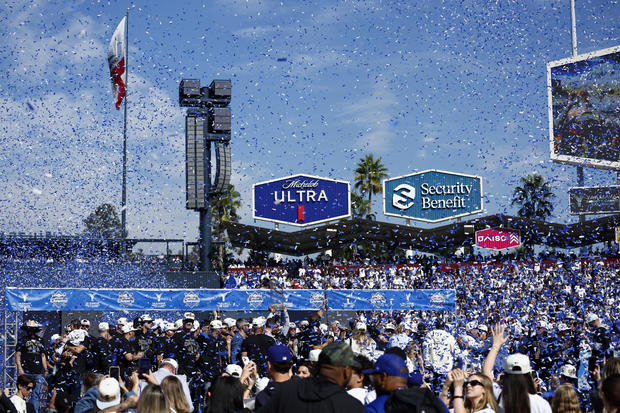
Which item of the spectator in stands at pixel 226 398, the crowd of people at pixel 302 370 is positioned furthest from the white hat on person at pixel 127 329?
the spectator in stands at pixel 226 398

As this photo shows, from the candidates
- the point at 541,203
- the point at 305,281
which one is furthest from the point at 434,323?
the point at 541,203

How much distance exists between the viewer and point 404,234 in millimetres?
38500

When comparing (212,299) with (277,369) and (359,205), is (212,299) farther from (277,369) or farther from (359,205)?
(359,205)

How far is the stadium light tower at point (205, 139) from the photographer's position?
27844mm

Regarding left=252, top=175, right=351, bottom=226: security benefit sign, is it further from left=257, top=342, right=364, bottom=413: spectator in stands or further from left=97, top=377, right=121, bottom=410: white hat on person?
left=257, top=342, right=364, bottom=413: spectator in stands

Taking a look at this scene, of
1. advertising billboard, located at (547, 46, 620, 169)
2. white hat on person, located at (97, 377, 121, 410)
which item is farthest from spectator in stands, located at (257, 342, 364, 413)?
advertising billboard, located at (547, 46, 620, 169)

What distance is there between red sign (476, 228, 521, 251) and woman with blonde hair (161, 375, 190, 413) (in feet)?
118

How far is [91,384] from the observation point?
22.4ft

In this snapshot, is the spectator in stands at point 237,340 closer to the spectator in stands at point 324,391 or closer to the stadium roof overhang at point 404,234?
the spectator in stands at point 324,391

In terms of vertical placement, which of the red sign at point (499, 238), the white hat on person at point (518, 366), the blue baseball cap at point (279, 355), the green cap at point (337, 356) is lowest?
the white hat on person at point (518, 366)

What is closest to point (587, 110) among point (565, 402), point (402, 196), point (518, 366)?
point (402, 196)

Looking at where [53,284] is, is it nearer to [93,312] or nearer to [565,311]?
[93,312]

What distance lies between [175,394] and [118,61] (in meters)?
32.8

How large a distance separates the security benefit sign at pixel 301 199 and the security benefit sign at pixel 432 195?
296 cm
